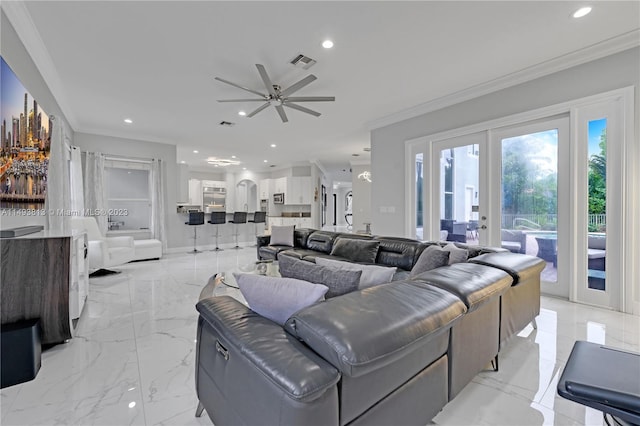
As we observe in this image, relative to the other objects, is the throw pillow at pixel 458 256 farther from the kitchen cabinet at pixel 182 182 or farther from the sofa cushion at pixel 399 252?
the kitchen cabinet at pixel 182 182

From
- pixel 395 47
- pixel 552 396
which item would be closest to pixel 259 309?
pixel 552 396

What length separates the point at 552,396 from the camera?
5.53 ft

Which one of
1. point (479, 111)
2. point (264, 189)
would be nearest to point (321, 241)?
point (479, 111)

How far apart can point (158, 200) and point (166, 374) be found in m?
5.52

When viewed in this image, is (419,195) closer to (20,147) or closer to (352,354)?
(352,354)

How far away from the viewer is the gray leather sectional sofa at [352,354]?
855mm

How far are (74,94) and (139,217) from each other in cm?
322

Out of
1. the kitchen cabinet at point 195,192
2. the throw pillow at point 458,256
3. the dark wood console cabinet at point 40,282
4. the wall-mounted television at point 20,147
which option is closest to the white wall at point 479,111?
the throw pillow at point 458,256

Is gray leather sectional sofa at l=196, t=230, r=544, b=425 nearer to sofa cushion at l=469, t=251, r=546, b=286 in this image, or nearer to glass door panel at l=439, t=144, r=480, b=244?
sofa cushion at l=469, t=251, r=546, b=286

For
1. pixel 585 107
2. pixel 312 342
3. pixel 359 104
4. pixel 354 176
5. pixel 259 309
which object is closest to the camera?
pixel 312 342

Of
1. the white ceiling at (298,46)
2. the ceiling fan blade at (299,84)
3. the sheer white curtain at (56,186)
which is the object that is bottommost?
the sheer white curtain at (56,186)

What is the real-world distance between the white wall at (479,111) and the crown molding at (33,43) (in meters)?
4.73

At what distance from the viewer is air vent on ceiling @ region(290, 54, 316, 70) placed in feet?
9.99

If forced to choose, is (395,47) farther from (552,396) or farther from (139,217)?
(139,217)
